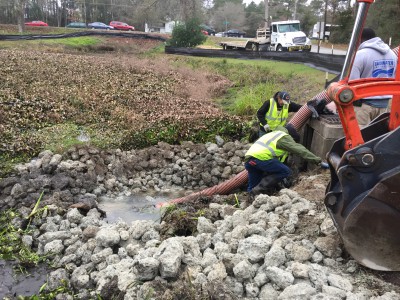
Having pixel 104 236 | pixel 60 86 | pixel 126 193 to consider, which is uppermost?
pixel 60 86

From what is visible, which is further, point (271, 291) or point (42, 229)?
point (42, 229)

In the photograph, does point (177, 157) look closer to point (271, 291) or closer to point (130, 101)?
point (130, 101)

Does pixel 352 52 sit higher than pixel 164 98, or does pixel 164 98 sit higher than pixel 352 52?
pixel 352 52

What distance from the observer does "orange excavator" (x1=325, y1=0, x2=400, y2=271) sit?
3.15 meters

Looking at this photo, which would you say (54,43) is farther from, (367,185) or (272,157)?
(367,185)

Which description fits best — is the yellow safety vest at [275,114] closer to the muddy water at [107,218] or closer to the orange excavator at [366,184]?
the muddy water at [107,218]

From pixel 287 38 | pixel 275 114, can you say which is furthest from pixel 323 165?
pixel 287 38

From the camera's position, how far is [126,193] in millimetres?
7465

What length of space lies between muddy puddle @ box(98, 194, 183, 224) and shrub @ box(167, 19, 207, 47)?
22.2 meters

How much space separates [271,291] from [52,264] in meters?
2.71

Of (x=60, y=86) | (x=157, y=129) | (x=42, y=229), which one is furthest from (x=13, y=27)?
(x=42, y=229)

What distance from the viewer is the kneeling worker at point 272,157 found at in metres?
5.47

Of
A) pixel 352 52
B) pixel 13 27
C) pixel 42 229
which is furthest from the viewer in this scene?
pixel 13 27

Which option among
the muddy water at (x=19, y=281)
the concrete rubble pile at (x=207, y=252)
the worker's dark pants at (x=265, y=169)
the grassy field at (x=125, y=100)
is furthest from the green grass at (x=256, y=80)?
the muddy water at (x=19, y=281)
